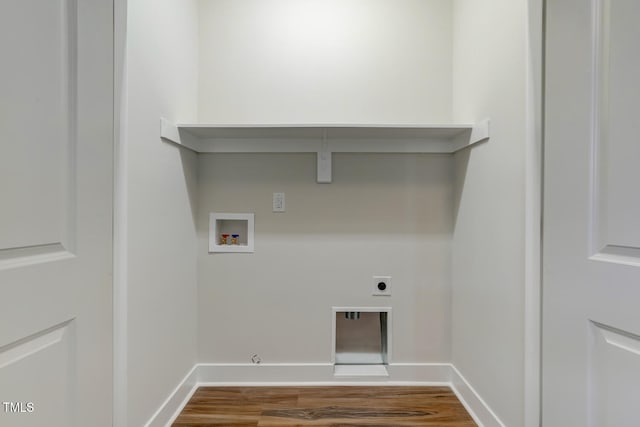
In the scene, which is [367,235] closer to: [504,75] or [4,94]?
[504,75]

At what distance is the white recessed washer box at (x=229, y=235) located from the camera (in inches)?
75.0

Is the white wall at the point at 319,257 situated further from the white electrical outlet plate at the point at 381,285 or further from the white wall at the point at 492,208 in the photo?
the white wall at the point at 492,208

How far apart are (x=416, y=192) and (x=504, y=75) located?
30.1 inches

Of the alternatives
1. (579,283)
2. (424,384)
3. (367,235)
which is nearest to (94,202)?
(367,235)

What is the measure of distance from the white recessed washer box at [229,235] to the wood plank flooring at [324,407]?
2.67ft

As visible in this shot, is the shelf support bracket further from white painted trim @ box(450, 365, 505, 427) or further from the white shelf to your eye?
white painted trim @ box(450, 365, 505, 427)

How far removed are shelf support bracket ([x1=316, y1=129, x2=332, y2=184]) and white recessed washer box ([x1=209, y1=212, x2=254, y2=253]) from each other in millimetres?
476

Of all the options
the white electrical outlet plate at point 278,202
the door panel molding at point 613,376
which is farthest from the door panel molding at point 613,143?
the white electrical outlet plate at point 278,202

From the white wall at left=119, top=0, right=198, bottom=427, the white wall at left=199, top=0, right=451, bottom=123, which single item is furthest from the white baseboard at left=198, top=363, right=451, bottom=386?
the white wall at left=199, top=0, right=451, bottom=123

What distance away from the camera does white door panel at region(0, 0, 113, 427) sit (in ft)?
2.36

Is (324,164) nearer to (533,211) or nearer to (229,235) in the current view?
(229,235)

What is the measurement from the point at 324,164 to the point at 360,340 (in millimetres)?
1120

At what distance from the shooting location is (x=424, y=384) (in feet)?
6.21

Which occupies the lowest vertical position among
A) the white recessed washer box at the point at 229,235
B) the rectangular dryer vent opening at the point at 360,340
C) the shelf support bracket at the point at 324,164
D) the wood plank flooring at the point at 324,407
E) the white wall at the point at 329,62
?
the wood plank flooring at the point at 324,407
